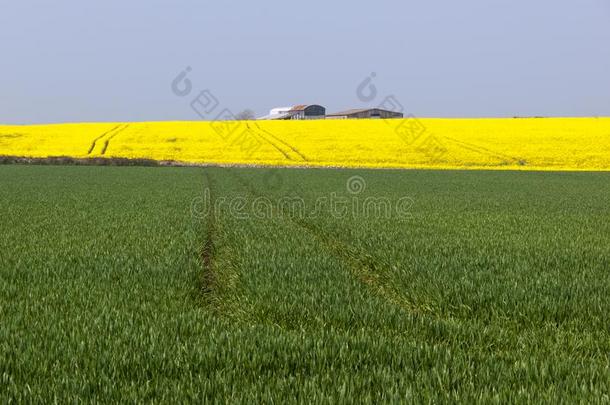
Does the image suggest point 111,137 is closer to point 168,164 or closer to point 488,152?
point 168,164

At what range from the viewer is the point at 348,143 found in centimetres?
5247

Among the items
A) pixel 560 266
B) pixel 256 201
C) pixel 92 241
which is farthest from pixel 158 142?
pixel 560 266

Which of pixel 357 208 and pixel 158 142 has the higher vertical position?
pixel 158 142

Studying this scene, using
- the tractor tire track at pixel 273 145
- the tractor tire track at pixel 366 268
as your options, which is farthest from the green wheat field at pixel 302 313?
the tractor tire track at pixel 273 145

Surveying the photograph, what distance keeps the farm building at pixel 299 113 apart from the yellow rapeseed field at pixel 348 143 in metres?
36.4

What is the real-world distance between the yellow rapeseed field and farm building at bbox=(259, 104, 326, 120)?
36449 mm

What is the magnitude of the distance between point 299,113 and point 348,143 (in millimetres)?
52536

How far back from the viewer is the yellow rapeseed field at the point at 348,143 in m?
45.9

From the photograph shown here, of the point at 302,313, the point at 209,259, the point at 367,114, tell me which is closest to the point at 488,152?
the point at 209,259

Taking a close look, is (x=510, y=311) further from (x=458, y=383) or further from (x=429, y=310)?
(x=458, y=383)

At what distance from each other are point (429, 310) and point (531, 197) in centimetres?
1723

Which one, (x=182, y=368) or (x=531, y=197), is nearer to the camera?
(x=182, y=368)

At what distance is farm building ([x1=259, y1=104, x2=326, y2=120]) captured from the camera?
103 m

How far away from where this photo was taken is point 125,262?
722 cm
